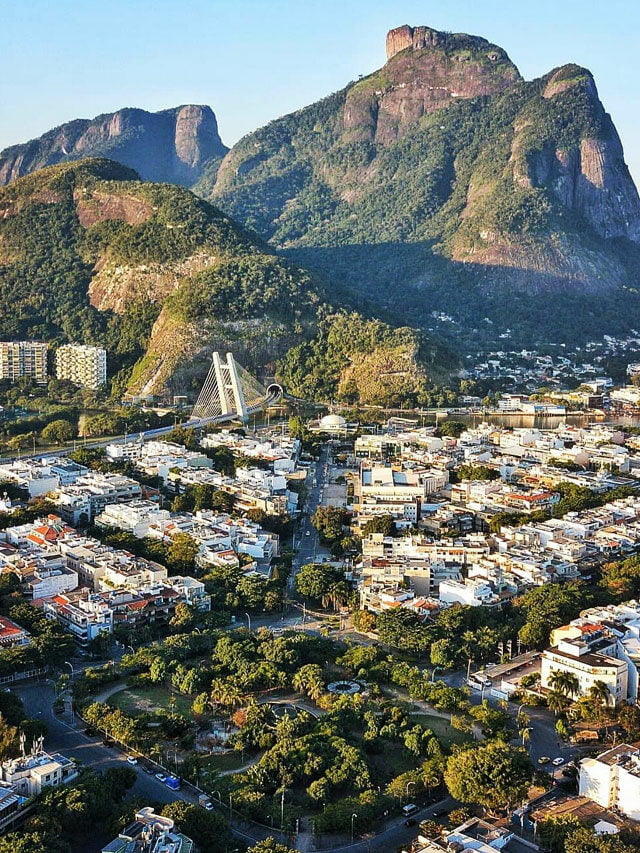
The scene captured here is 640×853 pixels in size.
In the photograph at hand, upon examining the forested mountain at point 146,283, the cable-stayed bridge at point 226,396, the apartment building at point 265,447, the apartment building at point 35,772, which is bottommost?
the apartment building at point 35,772

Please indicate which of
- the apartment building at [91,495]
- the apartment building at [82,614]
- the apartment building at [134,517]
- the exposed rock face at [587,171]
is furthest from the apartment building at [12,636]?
the exposed rock face at [587,171]

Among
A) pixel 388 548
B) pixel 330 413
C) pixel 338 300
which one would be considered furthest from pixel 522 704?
pixel 338 300

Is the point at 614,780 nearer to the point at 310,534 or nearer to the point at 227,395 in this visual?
the point at 310,534

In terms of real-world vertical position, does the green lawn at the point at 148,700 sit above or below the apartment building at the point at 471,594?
below

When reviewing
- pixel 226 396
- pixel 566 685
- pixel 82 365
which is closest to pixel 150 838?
pixel 566 685

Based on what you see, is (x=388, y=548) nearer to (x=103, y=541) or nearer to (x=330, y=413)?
(x=103, y=541)

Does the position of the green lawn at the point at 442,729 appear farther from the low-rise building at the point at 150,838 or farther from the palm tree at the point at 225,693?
the low-rise building at the point at 150,838
